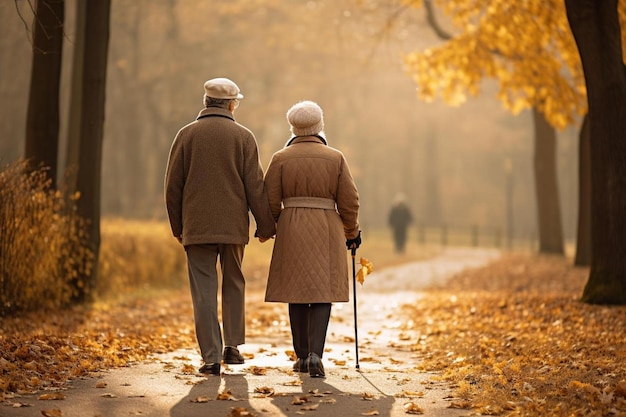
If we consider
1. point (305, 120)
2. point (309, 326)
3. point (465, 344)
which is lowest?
point (465, 344)

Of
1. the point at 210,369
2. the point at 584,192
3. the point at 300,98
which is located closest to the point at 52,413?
the point at 210,369

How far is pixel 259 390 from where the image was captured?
22.7 feet

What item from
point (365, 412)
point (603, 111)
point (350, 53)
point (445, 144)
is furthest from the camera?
point (445, 144)

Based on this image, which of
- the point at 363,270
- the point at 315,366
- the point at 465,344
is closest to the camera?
the point at 315,366

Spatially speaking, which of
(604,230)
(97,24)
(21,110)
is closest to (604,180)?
(604,230)

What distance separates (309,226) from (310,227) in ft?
0.04

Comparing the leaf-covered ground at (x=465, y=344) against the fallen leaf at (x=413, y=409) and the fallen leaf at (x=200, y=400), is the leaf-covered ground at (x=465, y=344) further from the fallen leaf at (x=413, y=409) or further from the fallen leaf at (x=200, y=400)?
the fallen leaf at (x=200, y=400)

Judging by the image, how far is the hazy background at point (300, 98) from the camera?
26.7 m

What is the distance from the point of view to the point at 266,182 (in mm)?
7789

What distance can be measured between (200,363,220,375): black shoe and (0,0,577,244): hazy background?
9055 millimetres

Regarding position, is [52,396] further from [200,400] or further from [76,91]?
[76,91]

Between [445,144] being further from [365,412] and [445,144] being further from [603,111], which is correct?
[365,412]

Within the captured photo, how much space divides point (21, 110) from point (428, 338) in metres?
18.0

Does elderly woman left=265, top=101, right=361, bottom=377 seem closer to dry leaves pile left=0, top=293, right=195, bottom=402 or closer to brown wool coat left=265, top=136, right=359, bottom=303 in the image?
brown wool coat left=265, top=136, right=359, bottom=303
